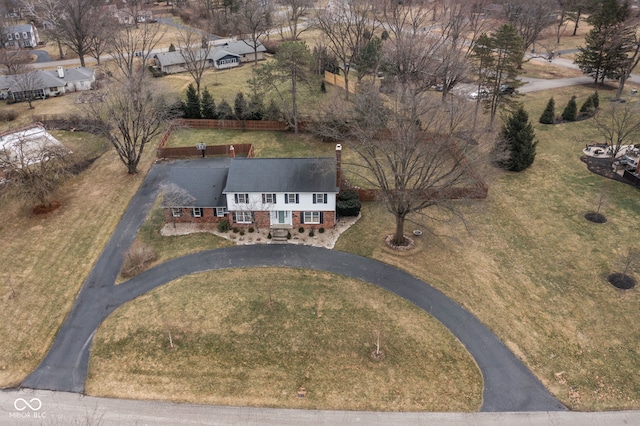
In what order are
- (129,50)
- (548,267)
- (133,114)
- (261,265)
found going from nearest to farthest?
(548,267), (261,265), (133,114), (129,50)

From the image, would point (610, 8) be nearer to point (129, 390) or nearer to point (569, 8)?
point (569, 8)

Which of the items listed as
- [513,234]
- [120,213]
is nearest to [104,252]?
[120,213]

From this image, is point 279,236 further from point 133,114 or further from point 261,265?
point 133,114

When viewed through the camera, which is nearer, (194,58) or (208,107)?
(208,107)

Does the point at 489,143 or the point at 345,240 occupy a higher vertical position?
the point at 489,143

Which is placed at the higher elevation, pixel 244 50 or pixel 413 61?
pixel 413 61

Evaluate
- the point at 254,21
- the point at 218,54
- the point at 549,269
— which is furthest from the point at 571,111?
the point at 218,54

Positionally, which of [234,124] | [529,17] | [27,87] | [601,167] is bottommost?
[601,167]

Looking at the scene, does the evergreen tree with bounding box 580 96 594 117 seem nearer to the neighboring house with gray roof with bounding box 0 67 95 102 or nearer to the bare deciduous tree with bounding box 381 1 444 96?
the bare deciduous tree with bounding box 381 1 444 96
